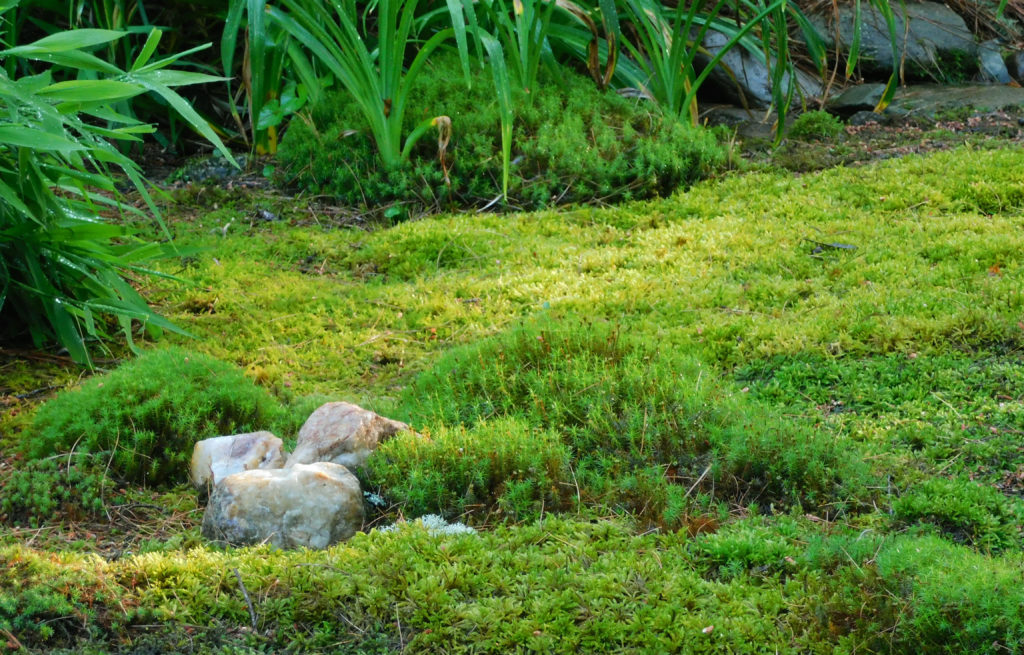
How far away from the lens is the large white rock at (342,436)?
344 cm

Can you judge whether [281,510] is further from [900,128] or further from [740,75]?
[740,75]

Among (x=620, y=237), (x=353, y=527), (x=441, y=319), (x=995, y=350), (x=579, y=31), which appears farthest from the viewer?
(x=579, y=31)

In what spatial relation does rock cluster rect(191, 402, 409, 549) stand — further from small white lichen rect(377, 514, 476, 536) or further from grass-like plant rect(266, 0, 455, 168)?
grass-like plant rect(266, 0, 455, 168)

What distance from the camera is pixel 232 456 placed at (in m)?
3.44

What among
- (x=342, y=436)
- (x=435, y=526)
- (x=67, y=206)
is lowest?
(x=435, y=526)

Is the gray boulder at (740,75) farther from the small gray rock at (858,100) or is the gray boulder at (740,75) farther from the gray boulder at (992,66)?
the gray boulder at (992,66)

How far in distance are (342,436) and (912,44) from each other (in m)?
7.26

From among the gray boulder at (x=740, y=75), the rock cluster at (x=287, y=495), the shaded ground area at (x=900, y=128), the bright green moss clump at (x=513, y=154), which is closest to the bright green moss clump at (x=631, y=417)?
the rock cluster at (x=287, y=495)

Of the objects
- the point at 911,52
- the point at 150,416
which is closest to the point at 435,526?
the point at 150,416

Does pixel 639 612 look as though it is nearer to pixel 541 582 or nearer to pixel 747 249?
pixel 541 582

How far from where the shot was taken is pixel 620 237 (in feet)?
19.0

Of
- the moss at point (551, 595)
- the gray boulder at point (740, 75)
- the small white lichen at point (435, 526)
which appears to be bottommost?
the small white lichen at point (435, 526)

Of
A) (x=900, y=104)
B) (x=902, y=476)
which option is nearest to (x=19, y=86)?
(x=902, y=476)

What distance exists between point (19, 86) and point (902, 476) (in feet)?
10.5
